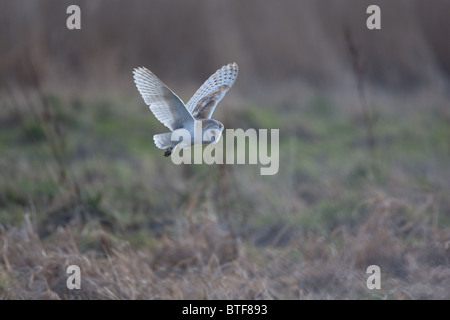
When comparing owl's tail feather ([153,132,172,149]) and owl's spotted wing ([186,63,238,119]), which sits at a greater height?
owl's spotted wing ([186,63,238,119])

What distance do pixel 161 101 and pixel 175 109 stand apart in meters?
0.06

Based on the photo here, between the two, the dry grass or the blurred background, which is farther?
the blurred background

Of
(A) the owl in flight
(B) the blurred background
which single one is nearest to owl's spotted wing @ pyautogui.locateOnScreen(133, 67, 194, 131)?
(A) the owl in flight

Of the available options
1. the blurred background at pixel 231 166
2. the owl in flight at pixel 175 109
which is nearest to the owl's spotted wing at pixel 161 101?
the owl in flight at pixel 175 109

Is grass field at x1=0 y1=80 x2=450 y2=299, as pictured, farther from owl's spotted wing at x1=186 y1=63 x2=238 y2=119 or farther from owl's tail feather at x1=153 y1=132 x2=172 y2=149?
owl's tail feather at x1=153 y1=132 x2=172 y2=149

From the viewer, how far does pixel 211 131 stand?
1.80 metres

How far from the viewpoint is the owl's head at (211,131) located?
175 centimetres

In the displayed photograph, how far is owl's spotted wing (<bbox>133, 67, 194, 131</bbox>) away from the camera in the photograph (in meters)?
1.88

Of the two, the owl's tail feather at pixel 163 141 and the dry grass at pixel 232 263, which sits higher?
the owl's tail feather at pixel 163 141

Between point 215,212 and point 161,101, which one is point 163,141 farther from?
point 215,212

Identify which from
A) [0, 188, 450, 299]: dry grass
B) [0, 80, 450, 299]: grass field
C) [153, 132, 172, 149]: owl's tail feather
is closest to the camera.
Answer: [153, 132, 172, 149]: owl's tail feather

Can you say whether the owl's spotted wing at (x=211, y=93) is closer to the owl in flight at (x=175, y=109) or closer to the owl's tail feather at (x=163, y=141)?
the owl in flight at (x=175, y=109)

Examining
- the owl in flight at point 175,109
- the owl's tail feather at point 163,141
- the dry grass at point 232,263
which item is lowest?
the dry grass at point 232,263

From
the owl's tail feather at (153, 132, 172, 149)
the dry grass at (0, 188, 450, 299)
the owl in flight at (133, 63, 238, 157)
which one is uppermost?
the owl in flight at (133, 63, 238, 157)
